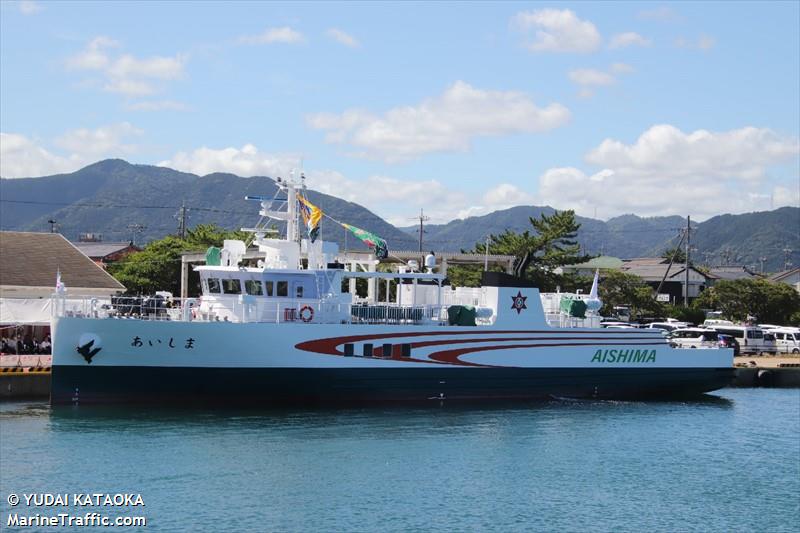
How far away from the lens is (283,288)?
30.7 m

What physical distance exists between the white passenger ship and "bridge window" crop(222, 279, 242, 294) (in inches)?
1.9

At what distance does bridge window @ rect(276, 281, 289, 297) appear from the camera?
1208 inches

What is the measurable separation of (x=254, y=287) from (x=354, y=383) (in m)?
4.78

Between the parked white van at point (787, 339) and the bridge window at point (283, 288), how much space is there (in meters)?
33.9

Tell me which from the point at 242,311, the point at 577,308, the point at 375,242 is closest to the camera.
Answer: the point at 242,311

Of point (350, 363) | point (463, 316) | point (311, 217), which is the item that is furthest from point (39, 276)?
point (463, 316)

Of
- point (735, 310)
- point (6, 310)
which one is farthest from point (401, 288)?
point (735, 310)

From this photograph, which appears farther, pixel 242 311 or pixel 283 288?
pixel 283 288

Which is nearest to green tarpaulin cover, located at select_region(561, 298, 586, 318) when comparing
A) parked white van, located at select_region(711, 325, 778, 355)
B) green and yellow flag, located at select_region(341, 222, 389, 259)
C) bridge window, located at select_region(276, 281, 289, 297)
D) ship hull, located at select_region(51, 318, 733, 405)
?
ship hull, located at select_region(51, 318, 733, 405)

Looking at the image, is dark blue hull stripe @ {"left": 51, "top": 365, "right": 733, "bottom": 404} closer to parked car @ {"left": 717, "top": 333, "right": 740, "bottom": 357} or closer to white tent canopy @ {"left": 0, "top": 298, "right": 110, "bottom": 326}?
white tent canopy @ {"left": 0, "top": 298, "right": 110, "bottom": 326}

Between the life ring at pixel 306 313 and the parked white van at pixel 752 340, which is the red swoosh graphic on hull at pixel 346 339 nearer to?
the life ring at pixel 306 313

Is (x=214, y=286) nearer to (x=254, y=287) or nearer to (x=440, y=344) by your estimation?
(x=254, y=287)

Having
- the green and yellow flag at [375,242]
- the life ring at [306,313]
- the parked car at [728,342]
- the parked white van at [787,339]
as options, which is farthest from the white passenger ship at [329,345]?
the parked white van at [787,339]

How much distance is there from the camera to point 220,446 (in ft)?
80.3
